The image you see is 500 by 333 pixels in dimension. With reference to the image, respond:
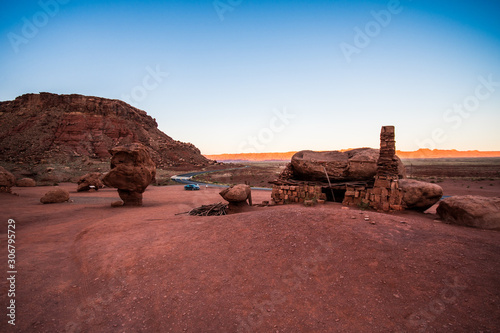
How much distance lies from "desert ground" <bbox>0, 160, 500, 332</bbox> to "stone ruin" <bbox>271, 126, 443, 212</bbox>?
324 centimetres

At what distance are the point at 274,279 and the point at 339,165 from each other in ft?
33.4

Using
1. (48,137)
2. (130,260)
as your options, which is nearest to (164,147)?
(48,137)

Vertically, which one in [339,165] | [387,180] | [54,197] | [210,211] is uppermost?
[339,165]

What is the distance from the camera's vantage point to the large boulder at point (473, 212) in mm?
7340

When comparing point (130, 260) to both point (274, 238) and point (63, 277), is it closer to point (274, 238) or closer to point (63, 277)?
point (63, 277)

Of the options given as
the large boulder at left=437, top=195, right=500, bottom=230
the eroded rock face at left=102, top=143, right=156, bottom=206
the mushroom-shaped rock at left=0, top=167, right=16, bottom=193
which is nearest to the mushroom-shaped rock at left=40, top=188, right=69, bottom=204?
the eroded rock face at left=102, top=143, right=156, bottom=206

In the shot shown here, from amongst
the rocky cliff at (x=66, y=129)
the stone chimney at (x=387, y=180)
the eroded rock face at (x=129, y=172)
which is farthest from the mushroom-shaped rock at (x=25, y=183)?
the stone chimney at (x=387, y=180)

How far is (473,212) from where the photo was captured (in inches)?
301

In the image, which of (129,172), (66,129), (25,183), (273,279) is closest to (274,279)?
(273,279)

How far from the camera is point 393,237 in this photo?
629cm

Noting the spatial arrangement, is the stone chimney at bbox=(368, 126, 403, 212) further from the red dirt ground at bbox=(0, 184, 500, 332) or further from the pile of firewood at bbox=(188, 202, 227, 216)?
the pile of firewood at bbox=(188, 202, 227, 216)

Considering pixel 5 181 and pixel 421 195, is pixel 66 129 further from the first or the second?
pixel 421 195

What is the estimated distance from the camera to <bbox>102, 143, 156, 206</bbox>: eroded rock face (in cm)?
1521

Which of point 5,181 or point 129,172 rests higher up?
point 129,172
